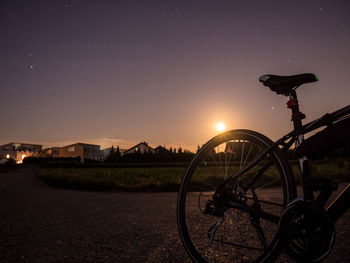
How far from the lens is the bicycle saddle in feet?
6.38

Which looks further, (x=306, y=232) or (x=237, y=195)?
(x=237, y=195)

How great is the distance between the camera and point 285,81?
202 cm

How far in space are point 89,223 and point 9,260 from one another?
1264 millimetres

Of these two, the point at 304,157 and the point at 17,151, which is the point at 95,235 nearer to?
the point at 304,157

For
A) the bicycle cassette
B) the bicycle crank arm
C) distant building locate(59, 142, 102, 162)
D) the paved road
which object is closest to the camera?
the bicycle cassette

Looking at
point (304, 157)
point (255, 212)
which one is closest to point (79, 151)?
point (255, 212)

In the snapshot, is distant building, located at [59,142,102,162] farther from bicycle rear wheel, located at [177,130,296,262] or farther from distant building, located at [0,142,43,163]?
bicycle rear wheel, located at [177,130,296,262]

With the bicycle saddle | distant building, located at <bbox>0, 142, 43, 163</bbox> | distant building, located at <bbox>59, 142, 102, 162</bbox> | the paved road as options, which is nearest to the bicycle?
the bicycle saddle

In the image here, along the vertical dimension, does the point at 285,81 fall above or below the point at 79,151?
above

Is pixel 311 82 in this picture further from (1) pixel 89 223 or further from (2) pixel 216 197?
(1) pixel 89 223

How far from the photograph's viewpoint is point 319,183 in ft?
5.64

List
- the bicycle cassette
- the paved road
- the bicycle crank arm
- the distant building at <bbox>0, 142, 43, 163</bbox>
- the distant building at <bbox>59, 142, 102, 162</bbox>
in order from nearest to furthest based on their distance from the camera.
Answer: the bicycle cassette
the bicycle crank arm
the paved road
the distant building at <bbox>59, 142, 102, 162</bbox>
the distant building at <bbox>0, 142, 43, 163</bbox>

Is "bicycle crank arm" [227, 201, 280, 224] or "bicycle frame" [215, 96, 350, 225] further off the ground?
"bicycle frame" [215, 96, 350, 225]

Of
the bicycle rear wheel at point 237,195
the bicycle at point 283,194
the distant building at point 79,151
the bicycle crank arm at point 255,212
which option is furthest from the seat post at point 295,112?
the distant building at point 79,151
